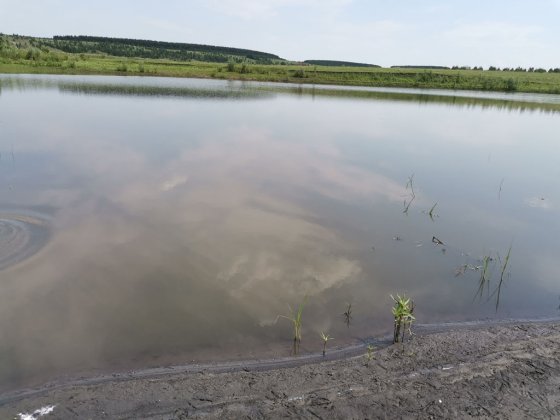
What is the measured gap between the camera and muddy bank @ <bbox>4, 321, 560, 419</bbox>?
350 cm

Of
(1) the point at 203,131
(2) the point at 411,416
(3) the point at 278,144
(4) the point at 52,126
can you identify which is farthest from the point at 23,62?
(2) the point at 411,416

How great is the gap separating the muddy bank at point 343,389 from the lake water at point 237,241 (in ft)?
1.24

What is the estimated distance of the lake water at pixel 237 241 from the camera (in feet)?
15.7

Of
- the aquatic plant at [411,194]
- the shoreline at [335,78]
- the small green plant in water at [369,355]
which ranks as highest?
the shoreline at [335,78]

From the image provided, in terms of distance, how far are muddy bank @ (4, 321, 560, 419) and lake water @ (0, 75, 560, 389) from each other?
1.24 feet

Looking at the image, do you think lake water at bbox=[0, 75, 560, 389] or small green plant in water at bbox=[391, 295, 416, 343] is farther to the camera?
lake water at bbox=[0, 75, 560, 389]

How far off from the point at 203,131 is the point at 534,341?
1406 centimetres

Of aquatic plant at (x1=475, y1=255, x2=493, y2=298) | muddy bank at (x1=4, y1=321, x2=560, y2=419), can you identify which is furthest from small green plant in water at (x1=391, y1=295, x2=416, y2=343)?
aquatic plant at (x1=475, y1=255, x2=493, y2=298)

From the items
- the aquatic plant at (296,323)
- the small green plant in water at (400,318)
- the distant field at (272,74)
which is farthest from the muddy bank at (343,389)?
the distant field at (272,74)

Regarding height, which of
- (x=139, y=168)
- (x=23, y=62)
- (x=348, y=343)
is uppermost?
(x=23, y=62)

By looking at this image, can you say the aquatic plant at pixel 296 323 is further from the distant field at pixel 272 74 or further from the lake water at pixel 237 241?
the distant field at pixel 272 74

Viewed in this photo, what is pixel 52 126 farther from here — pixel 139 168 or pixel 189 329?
pixel 189 329

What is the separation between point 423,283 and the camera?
627 centimetres

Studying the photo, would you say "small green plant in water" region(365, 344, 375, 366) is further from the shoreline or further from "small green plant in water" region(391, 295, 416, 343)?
the shoreline
